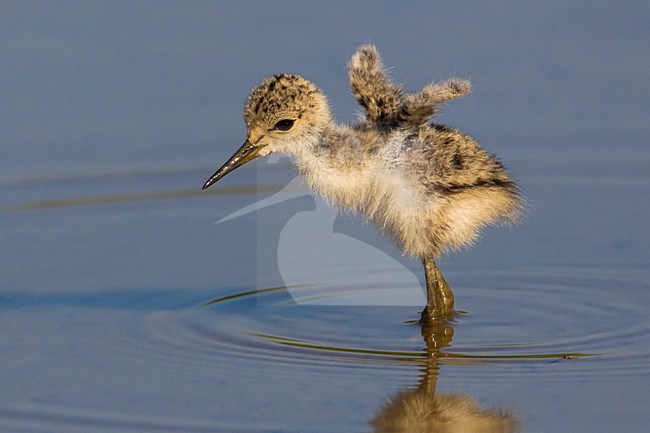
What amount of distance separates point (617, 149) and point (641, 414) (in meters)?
3.50

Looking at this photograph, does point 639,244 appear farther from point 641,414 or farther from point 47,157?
point 47,157

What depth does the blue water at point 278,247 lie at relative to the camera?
18.5 ft

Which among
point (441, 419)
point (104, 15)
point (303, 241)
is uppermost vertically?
point (104, 15)

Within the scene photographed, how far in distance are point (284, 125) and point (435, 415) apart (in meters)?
1.80

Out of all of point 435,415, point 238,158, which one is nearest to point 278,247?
point 238,158

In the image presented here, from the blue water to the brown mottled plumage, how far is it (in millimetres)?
465

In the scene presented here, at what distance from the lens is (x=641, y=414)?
5324 mm

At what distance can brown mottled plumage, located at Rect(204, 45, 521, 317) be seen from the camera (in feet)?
20.8

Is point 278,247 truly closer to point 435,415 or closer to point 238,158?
point 238,158

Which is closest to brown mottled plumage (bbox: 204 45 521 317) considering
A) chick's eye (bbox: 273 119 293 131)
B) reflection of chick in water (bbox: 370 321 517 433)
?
chick's eye (bbox: 273 119 293 131)

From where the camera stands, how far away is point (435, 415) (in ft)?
18.0

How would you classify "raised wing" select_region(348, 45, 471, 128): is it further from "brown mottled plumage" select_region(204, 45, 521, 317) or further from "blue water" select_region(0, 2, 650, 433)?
"blue water" select_region(0, 2, 650, 433)

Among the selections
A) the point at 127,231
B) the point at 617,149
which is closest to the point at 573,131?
the point at 617,149

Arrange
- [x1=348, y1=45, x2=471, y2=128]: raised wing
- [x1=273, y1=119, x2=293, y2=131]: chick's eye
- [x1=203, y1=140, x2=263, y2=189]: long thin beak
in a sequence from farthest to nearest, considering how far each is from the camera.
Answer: [x1=203, y1=140, x2=263, y2=189]: long thin beak, [x1=273, y1=119, x2=293, y2=131]: chick's eye, [x1=348, y1=45, x2=471, y2=128]: raised wing
